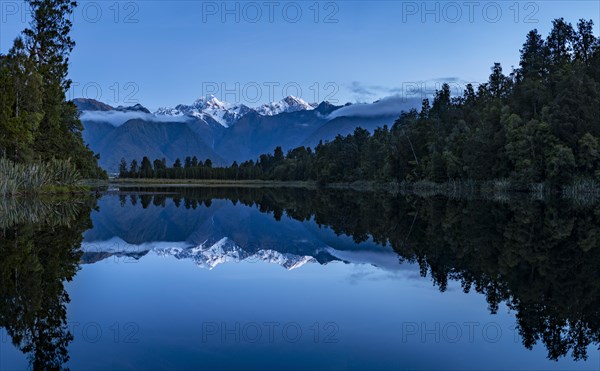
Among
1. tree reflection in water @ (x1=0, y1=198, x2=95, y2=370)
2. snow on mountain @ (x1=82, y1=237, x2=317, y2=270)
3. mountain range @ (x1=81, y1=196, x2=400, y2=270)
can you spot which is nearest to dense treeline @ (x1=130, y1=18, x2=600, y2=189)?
mountain range @ (x1=81, y1=196, x2=400, y2=270)

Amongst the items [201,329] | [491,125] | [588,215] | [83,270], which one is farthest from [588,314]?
[491,125]

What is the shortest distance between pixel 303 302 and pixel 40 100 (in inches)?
1949

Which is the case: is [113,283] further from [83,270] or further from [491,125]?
[491,125]

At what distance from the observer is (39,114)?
52.1 m

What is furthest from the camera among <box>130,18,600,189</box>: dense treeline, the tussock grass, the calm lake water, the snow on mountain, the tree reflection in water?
<box>130,18,600,189</box>: dense treeline

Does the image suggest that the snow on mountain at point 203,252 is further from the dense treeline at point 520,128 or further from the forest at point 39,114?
the dense treeline at point 520,128

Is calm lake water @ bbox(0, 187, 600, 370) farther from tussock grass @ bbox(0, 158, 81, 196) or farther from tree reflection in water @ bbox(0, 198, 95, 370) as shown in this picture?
tussock grass @ bbox(0, 158, 81, 196)

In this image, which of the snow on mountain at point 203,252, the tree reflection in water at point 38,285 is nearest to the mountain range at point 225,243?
Result: the snow on mountain at point 203,252

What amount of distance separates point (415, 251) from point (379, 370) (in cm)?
1430

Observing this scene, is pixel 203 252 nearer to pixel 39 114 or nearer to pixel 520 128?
pixel 39 114

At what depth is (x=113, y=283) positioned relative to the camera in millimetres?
15070

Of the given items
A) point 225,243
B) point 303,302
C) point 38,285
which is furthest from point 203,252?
point 303,302

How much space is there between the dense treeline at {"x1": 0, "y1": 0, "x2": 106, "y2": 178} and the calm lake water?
27624mm

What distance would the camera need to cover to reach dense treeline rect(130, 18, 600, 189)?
68125 millimetres
